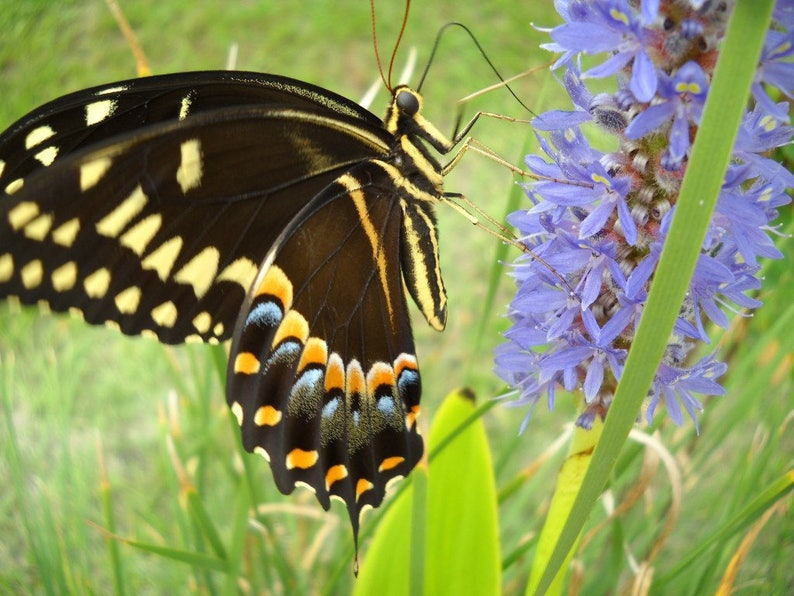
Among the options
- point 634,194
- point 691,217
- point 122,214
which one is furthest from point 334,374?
point 691,217

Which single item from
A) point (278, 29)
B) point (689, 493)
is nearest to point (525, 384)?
point (689, 493)

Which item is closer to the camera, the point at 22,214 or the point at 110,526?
the point at 22,214

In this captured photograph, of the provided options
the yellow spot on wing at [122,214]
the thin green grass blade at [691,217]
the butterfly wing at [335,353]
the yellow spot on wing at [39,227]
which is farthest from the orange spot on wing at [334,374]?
the thin green grass blade at [691,217]

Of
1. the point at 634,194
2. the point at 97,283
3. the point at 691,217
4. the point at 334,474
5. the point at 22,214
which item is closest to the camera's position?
the point at 691,217

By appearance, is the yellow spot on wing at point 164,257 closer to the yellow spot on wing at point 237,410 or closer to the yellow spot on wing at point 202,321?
the yellow spot on wing at point 202,321

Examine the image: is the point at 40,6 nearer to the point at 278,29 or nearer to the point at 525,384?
the point at 278,29

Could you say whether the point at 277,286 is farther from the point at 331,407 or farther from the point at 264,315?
the point at 331,407

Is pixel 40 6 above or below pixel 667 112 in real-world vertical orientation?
above
